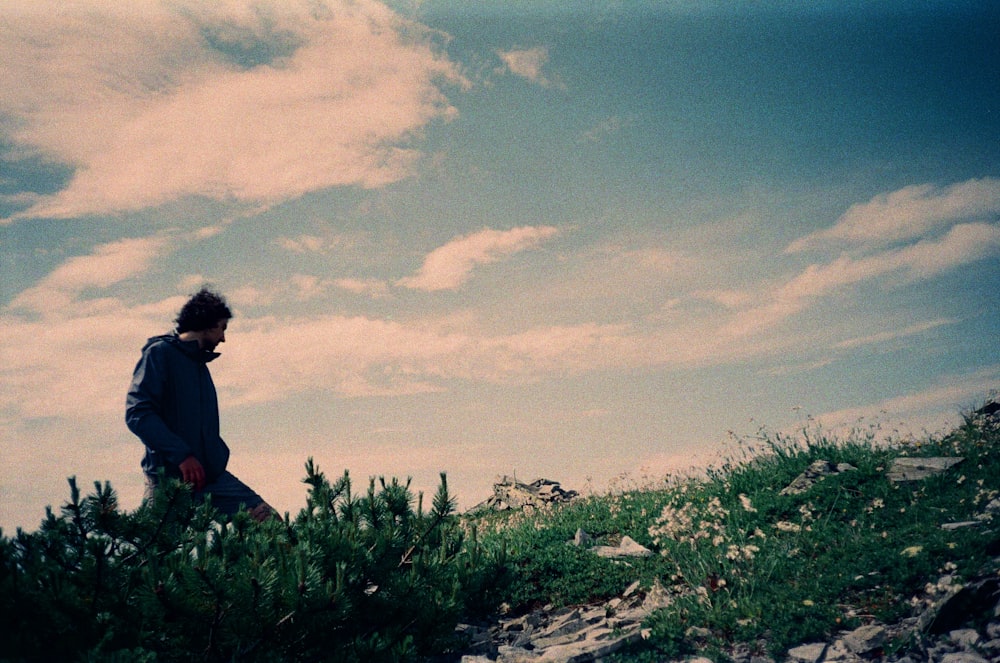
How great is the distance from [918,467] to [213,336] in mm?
8952

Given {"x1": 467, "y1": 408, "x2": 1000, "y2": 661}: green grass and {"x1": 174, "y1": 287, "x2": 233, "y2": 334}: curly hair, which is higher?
{"x1": 174, "y1": 287, "x2": 233, "y2": 334}: curly hair

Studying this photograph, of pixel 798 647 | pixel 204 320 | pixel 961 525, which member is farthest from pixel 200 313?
pixel 961 525

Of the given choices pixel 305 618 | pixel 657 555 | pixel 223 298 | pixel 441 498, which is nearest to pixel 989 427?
pixel 657 555

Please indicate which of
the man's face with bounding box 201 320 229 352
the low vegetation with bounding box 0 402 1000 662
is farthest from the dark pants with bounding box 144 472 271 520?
the man's face with bounding box 201 320 229 352

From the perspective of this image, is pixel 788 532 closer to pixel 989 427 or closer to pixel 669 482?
pixel 669 482

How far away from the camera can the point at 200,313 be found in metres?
8.01

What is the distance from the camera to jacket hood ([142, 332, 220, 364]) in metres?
7.79

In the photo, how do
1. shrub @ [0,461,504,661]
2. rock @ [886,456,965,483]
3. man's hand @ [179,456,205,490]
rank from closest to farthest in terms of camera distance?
1. shrub @ [0,461,504,661]
2. man's hand @ [179,456,205,490]
3. rock @ [886,456,965,483]

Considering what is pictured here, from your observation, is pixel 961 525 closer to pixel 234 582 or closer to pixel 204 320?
Answer: pixel 234 582

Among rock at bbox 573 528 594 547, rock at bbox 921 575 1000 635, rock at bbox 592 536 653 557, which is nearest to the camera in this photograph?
rock at bbox 921 575 1000 635

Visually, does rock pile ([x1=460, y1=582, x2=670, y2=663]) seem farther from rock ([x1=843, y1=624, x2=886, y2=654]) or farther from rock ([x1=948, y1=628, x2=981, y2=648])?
rock ([x1=948, y1=628, x2=981, y2=648])

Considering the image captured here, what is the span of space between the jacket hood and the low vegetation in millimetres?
2036

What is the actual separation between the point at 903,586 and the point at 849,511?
1.91 m

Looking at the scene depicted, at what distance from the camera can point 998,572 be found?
653 cm
